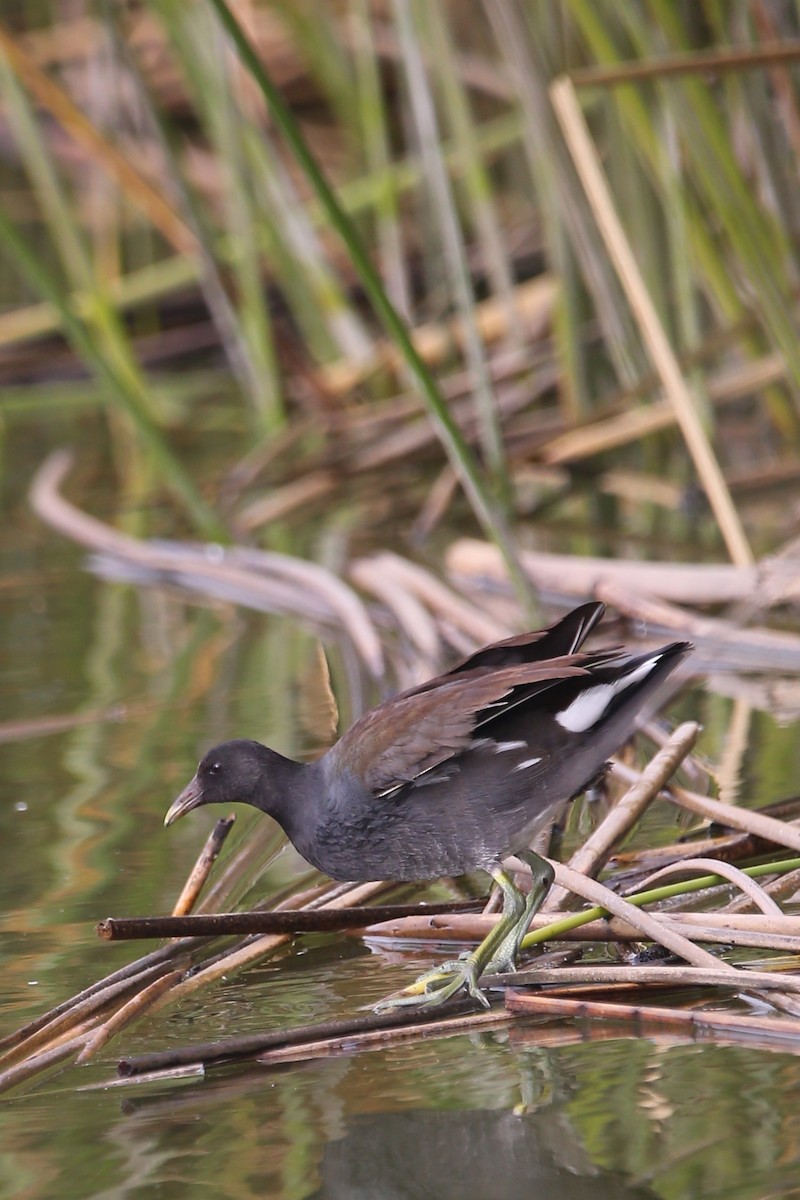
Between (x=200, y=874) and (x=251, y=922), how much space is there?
0.23 m

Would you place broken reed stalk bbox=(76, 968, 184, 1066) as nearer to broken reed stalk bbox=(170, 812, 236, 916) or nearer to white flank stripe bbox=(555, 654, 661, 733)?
broken reed stalk bbox=(170, 812, 236, 916)

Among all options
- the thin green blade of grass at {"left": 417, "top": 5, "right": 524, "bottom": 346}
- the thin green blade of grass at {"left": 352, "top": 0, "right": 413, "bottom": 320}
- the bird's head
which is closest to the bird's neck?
the bird's head

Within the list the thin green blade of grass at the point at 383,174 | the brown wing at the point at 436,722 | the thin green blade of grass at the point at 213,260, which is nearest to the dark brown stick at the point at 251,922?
the brown wing at the point at 436,722

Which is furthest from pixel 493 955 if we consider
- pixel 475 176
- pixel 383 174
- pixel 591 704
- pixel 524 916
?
pixel 383 174

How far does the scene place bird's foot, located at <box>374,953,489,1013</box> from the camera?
1870 mm

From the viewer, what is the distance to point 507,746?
6.75 ft

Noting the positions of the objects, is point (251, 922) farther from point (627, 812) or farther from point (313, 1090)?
point (627, 812)

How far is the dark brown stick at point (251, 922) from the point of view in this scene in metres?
1.90

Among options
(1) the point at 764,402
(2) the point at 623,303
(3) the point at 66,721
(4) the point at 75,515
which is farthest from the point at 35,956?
(1) the point at 764,402

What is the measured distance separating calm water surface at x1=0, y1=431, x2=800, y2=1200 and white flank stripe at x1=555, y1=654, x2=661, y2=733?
14.2 inches

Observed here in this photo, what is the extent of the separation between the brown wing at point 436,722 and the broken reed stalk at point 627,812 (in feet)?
0.80

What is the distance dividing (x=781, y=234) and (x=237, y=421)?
3221 mm

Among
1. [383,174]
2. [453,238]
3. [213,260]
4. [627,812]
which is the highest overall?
[383,174]

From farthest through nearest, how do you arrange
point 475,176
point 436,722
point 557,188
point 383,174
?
point 383,174 < point 475,176 < point 557,188 < point 436,722
